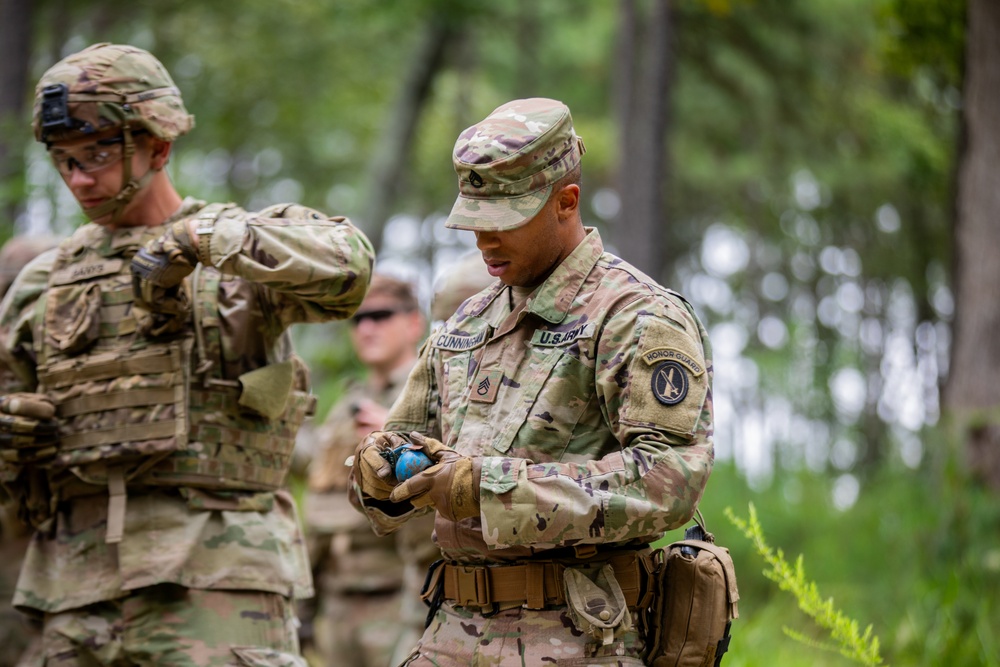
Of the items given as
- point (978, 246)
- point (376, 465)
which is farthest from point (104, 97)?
point (978, 246)

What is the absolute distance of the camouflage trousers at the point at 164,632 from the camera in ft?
12.1

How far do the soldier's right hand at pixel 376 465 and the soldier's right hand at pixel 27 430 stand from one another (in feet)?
4.63

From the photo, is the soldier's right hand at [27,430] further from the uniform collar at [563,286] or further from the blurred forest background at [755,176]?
the blurred forest background at [755,176]

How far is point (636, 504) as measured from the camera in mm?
2645

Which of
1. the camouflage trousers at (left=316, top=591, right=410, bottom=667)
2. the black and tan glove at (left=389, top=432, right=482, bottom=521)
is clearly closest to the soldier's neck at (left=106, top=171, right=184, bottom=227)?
the black and tan glove at (left=389, top=432, right=482, bottom=521)

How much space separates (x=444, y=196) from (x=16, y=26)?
11.7m

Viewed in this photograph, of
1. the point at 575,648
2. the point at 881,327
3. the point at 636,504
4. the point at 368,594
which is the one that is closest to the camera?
the point at 636,504

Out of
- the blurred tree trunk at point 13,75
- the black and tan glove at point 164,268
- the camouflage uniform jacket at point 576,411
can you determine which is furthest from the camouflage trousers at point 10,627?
the blurred tree trunk at point 13,75

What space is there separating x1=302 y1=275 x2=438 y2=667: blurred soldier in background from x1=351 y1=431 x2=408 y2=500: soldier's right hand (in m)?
3.25

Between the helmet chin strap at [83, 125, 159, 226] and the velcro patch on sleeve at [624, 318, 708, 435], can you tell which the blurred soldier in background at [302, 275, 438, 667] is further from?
the velcro patch on sleeve at [624, 318, 708, 435]

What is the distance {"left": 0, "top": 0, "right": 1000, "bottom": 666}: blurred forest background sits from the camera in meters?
8.51

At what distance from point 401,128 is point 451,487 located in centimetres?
1271

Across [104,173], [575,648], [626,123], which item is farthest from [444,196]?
[575,648]

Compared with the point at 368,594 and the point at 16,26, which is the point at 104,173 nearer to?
the point at 368,594
